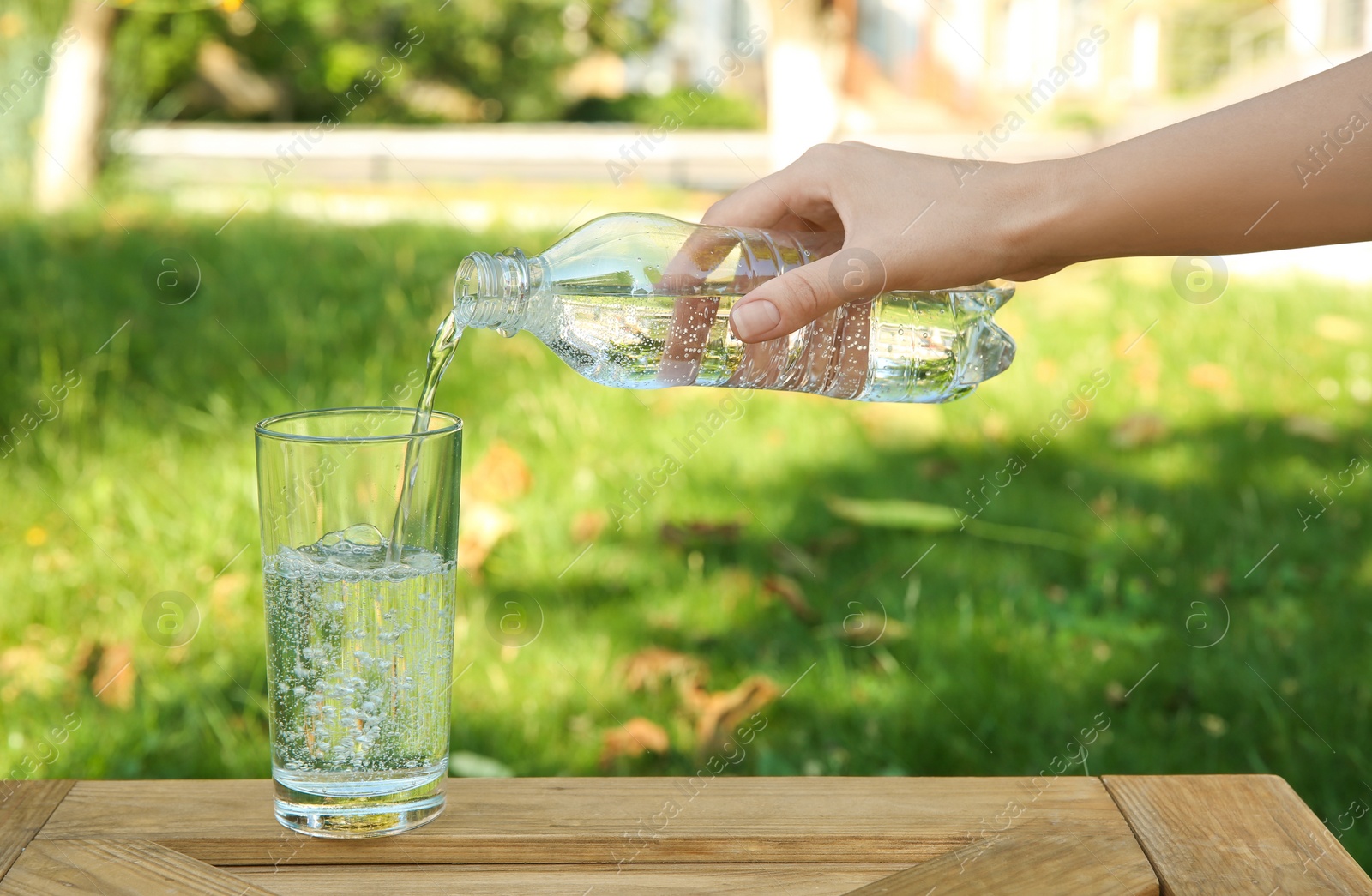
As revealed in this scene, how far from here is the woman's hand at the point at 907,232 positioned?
135cm

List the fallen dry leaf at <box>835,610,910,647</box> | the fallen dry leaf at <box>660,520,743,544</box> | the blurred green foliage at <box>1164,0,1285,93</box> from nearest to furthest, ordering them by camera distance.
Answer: the fallen dry leaf at <box>835,610,910,647</box> < the fallen dry leaf at <box>660,520,743,544</box> < the blurred green foliage at <box>1164,0,1285,93</box>

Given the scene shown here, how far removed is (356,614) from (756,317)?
1.60 feet

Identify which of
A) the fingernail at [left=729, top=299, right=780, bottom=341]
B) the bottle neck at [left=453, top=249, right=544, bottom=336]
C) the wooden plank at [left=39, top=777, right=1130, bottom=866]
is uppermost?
the bottle neck at [left=453, top=249, right=544, bottom=336]

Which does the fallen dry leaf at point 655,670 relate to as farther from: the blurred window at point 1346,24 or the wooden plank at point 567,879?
the blurred window at point 1346,24

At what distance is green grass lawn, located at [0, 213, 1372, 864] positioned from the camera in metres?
2.46

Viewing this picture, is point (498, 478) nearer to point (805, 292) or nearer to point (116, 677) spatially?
point (116, 677)

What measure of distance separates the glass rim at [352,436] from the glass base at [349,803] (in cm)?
32

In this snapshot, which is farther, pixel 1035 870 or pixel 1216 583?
pixel 1216 583

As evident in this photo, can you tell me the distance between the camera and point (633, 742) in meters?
2.40

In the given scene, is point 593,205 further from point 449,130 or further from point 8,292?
point 449,130

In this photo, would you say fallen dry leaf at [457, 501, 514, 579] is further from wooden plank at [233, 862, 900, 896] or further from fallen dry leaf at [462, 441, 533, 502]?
wooden plank at [233, 862, 900, 896]

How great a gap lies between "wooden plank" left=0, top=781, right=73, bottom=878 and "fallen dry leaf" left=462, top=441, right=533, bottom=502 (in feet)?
6.56

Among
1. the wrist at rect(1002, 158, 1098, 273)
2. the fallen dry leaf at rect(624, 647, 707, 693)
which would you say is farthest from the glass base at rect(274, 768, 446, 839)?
the fallen dry leaf at rect(624, 647, 707, 693)

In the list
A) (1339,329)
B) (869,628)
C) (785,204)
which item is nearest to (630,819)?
(785,204)
